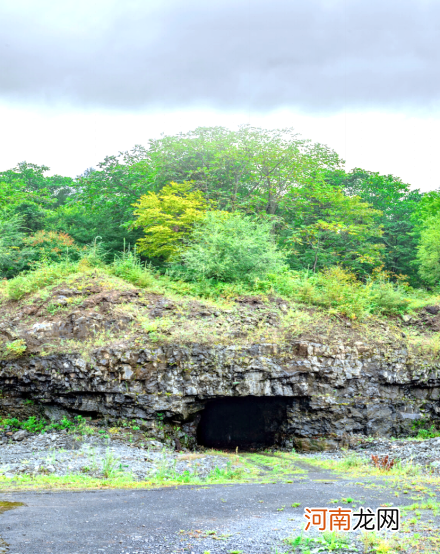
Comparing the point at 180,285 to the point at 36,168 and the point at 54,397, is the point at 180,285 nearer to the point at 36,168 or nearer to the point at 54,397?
the point at 54,397

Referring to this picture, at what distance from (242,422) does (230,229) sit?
350 inches

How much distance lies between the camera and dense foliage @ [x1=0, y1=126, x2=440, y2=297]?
2286cm

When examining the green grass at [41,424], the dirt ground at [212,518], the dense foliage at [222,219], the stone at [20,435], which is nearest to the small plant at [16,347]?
the green grass at [41,424]

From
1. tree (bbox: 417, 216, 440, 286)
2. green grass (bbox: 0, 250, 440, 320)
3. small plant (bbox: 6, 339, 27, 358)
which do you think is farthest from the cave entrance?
tree (bbox: 417, 216, 440, 286)

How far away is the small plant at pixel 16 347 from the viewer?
17.1 m

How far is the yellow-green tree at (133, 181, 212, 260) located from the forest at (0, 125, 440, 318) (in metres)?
0.06

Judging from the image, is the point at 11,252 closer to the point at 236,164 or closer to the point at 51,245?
the point at 51,245

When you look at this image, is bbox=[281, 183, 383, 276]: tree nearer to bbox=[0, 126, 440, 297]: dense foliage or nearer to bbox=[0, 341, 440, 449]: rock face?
bbox=[0, 126, 440, 297]: dense foliage

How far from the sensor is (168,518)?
833 cm

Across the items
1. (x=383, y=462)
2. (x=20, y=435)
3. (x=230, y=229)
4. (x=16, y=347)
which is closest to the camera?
(x=383, y=462)

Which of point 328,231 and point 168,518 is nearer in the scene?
point 168,518

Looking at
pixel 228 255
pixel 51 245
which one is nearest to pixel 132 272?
pixel 228 255

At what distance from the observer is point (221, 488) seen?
11023 millimetres

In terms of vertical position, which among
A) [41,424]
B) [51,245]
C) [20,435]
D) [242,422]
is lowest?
[242,422]
